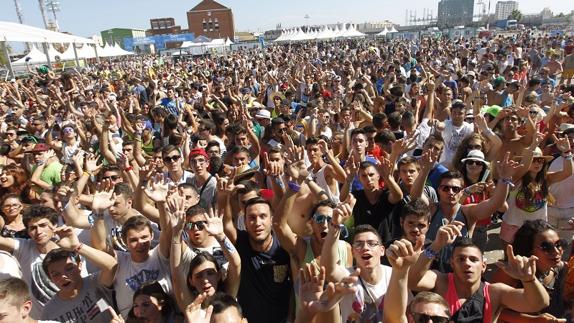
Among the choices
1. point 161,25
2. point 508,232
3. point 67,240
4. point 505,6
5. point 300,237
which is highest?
point 505,6

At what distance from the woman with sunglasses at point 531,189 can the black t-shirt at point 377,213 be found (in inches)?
49.5

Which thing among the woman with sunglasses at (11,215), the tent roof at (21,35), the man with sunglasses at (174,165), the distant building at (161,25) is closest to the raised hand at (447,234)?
the man with sunglasses at (174,165)

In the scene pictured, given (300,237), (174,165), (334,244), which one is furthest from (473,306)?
(174,165)

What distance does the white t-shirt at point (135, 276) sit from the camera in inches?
109

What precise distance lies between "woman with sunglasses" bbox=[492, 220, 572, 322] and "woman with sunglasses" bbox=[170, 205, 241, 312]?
1.73 m

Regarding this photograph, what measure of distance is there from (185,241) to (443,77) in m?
9.02

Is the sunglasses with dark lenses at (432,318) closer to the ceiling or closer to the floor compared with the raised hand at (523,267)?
closer to the floor

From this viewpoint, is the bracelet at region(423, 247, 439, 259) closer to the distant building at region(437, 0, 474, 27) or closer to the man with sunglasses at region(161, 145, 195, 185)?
the man with sunglasses at region(161, 145, 195, 185)

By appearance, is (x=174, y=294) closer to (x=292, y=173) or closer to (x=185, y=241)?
(x=185, y=241)

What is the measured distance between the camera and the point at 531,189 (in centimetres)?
368

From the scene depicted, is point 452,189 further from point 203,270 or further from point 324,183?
point 203,270

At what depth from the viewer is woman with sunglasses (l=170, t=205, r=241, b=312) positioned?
8.46 ft

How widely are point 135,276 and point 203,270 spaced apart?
0.58m

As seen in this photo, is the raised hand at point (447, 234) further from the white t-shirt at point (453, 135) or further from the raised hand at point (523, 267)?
the white t-shirt at point (453, 135)
